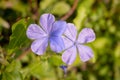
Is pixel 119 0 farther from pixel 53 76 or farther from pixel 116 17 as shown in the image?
pixel 53 76

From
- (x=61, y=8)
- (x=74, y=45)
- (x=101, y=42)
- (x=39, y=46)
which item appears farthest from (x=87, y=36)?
(x=101, y=42)

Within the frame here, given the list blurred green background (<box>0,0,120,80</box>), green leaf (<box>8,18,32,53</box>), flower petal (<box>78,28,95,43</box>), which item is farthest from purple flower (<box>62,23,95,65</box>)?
blurred green background (<box>0,0,120,80</box>)

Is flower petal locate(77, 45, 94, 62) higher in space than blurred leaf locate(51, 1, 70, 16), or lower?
higher

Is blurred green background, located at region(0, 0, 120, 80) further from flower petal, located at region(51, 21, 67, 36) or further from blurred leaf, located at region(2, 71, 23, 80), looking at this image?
flower petal, located at region(51, 21, 67, 36)

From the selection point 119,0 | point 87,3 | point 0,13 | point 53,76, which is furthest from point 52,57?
point 119,0

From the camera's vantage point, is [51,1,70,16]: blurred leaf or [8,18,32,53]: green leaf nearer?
[8,18,32,53]: green leaf

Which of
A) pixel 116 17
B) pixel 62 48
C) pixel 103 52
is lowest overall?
pixel 103 52

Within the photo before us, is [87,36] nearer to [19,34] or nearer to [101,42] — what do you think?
[19,34]
